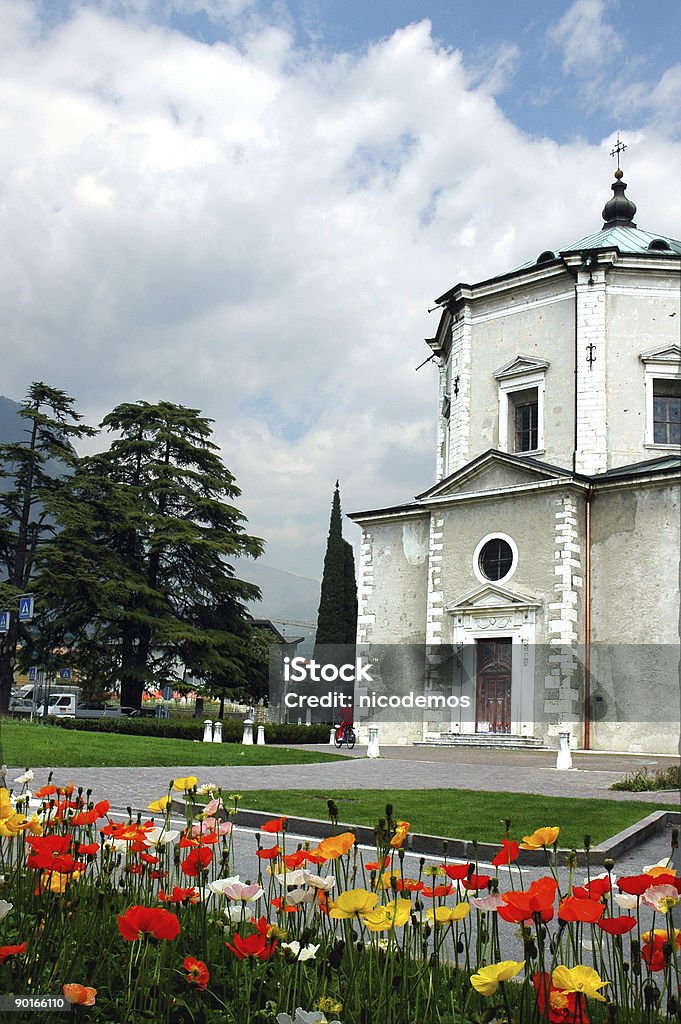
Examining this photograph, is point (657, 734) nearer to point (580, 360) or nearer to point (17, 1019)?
point (580, 360)

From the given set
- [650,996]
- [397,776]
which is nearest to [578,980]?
[650,996]

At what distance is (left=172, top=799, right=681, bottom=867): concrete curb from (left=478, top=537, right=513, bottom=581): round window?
1780cm

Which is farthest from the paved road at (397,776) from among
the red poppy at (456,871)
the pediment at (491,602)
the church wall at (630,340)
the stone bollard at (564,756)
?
the church wall at (630,340)

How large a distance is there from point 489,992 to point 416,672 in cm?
2973

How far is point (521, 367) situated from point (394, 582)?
8.48 m

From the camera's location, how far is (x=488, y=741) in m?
27.7

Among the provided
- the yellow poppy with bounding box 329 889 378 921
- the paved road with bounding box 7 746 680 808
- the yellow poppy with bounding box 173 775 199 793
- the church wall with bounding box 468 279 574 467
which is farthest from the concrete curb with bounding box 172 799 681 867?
the church wall with bounding box 468 279 574 467

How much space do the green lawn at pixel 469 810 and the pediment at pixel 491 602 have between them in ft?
48.4

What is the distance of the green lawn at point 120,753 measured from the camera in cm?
1753

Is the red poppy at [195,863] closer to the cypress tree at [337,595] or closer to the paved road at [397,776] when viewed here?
the paved road at [397,776]

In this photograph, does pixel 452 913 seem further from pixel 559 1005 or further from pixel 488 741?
pixel 488 741

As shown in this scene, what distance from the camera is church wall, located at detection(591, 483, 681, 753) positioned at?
2561 centimetres

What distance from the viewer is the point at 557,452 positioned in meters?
30.5

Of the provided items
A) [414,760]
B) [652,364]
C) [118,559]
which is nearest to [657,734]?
[414,760]
